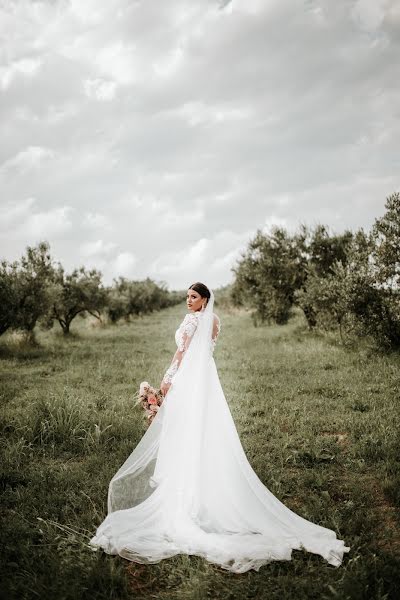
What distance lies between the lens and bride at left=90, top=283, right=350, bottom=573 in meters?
3.89

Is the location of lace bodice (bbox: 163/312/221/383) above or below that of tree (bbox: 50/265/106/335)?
below

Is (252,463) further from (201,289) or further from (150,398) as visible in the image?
(201,289)

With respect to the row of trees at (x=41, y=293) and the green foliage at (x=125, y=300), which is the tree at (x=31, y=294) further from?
the green foliage at (x=125, y=300)

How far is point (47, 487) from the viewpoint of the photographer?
5.36 metres

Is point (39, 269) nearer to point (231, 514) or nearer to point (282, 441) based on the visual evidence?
point (282, 441)

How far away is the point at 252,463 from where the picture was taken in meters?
5.97

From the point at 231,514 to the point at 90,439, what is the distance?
10.8ft

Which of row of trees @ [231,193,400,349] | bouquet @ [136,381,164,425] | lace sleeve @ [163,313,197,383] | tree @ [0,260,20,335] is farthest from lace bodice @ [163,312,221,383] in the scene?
tree @ [0,260,20,335]

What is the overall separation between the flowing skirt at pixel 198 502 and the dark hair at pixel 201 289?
91 cm

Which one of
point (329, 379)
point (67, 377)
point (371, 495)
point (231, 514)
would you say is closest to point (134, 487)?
point (231, 514)

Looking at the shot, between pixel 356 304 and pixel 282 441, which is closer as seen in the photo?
pixel 282 441

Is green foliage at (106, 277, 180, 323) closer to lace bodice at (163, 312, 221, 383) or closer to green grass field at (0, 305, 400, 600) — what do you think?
green grass field at (0, 305, 400, 600)

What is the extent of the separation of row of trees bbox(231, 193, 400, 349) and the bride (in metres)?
9.43

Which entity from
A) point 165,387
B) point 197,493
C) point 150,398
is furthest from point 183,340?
point 197,493
